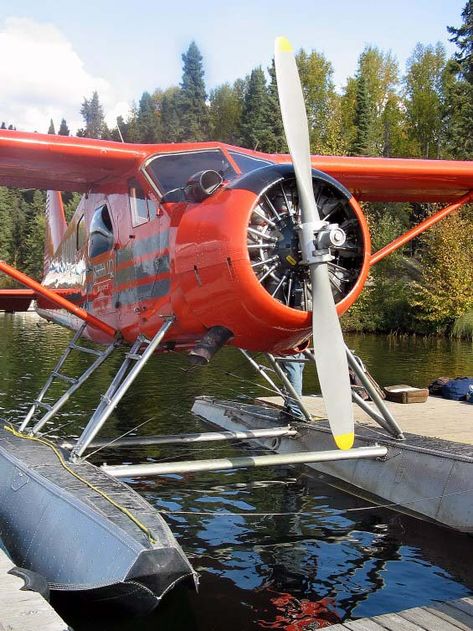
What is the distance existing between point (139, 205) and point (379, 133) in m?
57.3

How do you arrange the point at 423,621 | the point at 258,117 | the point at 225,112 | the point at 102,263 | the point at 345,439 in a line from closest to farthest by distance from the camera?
the point at 423,621 → the point at 345,439 → the point at 102,263 → the point at 258,117 → the point at 225,112

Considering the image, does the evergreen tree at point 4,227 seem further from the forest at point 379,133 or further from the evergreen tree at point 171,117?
the evergreen tree at point 171,117

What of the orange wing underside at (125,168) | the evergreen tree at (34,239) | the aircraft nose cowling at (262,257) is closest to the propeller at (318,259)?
the aircraft nose cowling at (262,257)

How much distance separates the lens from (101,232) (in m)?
7.07

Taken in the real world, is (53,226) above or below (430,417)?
above

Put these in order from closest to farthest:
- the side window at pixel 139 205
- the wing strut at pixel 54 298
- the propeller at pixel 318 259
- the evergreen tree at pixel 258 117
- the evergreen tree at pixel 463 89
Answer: the propeller at pixel 318 259 → the side window at pixel 139 205 → the wing strut at pixel 54 298 → the evergreen tree at pixel 463 89 → the evergreen tree at pixel 258 117

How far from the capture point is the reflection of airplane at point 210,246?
4.73 m

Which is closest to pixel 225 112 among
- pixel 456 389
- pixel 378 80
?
pixel 378 80

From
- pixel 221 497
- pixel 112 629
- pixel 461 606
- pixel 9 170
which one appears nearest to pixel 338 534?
pixel 221 497

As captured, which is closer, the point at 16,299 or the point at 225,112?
the point at 16,299

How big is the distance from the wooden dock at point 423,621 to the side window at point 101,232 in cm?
429

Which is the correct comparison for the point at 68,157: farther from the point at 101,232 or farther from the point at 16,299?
the point at 16,299

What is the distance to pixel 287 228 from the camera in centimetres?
479

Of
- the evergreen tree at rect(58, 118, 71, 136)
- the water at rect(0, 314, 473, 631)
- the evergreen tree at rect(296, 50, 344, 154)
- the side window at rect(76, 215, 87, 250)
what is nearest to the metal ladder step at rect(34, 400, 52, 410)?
the water at rect(0, 314, 473, 631)
